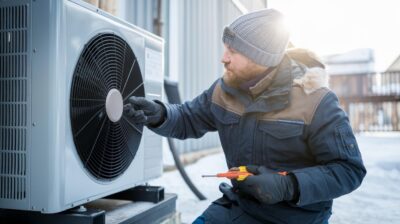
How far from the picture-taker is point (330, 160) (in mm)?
1370

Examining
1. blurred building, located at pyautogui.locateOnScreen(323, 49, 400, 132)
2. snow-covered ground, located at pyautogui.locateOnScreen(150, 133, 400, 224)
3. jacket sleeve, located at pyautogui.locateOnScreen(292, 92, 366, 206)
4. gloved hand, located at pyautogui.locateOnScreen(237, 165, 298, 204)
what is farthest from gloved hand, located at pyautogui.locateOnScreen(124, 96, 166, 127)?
blurred building, located at pyautogui.locateOnScreen(323, 49, 400, 132)

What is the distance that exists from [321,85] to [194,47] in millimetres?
3854

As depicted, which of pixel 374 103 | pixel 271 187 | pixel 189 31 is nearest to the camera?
pixel 271 187

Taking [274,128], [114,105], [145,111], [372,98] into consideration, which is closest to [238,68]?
[274,128]

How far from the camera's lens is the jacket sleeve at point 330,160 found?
51.4 inches

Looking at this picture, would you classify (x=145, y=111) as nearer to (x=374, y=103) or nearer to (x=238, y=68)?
(x=238, y=68)

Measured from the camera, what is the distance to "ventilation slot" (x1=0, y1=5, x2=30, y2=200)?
4.32ft

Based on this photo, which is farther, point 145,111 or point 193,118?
point 193,118

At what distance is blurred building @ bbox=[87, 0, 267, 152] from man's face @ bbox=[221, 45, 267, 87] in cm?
103

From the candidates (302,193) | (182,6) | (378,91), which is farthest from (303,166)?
(378,91)

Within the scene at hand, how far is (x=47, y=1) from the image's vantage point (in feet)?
4.17

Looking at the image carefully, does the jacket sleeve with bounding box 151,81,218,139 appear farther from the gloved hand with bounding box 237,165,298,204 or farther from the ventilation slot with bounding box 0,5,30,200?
the ventilation slot with bounding box 0,5,30,200

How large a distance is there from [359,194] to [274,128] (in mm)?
2341

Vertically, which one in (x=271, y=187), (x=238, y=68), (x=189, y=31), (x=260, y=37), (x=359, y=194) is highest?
(x=189, y=31)
